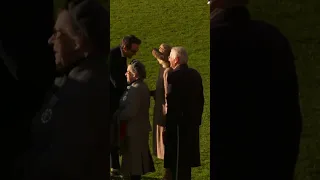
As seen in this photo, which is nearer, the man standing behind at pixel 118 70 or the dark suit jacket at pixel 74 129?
the dark suit jacket at pixel 74 129

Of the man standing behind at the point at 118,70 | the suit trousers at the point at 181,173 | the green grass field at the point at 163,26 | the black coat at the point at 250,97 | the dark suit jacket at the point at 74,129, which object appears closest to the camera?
the dark suit jacket at the point at 74,129

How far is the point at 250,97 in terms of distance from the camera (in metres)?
3.34

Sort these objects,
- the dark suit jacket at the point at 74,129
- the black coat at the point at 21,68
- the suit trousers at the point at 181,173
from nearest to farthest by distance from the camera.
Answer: the dark suit jacket at the point at 74,129 → the black coat at the point at 21,68 → the suit trousers at the point at 181,173

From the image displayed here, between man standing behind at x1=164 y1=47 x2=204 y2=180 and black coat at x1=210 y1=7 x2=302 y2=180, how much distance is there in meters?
1.75

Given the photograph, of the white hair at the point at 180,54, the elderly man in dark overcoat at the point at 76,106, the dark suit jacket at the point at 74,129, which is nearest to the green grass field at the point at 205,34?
the elderly man in dark overcoat at the point at 76,106

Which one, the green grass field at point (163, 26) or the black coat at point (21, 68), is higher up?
the green grass field at point (163, 26)

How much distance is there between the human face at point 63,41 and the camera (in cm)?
289

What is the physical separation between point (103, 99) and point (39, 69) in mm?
409

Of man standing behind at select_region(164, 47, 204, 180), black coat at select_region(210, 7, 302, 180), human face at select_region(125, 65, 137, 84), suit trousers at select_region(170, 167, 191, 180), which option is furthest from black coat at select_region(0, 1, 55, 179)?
suit trousers at select_region(170, 167, 191, 180)

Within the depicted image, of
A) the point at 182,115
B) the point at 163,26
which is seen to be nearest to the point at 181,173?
the point at 182,115

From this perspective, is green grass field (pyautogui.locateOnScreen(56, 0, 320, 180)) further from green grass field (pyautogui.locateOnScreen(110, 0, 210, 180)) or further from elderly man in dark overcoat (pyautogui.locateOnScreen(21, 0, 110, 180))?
elderly man in dark overcoat (pyautogui.locateOnScreen(21, 0, 110, 180))

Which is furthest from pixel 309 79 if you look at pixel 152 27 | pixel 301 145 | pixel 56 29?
pixel 152 27

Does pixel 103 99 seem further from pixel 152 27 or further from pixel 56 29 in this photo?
pixel 152 27

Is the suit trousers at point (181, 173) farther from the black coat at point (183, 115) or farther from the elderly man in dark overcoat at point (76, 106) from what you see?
the elderly man in dark overcoat at point (76, 106)
